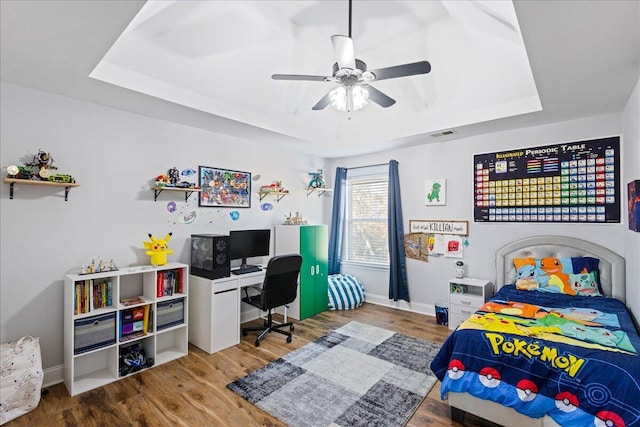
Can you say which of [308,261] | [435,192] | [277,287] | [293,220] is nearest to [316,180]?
[293,220]

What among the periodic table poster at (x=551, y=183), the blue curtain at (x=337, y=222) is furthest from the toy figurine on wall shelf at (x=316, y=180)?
the periodic table poster at (x=551, y=183)

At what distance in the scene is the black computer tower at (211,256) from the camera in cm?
321

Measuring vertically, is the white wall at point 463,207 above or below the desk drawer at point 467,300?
above

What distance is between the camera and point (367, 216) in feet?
16.8

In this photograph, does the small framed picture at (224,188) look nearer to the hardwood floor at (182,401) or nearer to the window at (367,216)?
the hardwood floor at (182,401)

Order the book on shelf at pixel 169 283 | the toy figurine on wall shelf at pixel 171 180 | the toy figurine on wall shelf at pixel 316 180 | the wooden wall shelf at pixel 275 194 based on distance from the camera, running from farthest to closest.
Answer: the toy figurine on wall shelf at pixel 316 180
the wooden wall shelf at pixel 275 194
the toy figurine on wall shelf at pixel 171 180
the book on shelf at pixel 169 283

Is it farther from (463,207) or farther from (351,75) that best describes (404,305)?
(351,75)

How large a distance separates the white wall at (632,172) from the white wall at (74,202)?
4135 mm

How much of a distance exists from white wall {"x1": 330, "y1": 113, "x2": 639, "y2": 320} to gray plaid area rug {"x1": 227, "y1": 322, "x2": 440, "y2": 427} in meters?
1.14

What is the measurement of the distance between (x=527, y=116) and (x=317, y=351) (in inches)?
132

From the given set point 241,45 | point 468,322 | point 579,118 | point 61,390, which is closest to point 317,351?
point 468,322

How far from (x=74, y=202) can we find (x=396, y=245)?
3896 mm

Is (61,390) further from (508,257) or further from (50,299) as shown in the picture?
(508,257)

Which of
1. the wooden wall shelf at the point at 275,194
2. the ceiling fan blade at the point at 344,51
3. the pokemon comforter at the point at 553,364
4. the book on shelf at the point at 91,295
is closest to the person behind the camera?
the pokemon comforter at the point at 553,364
